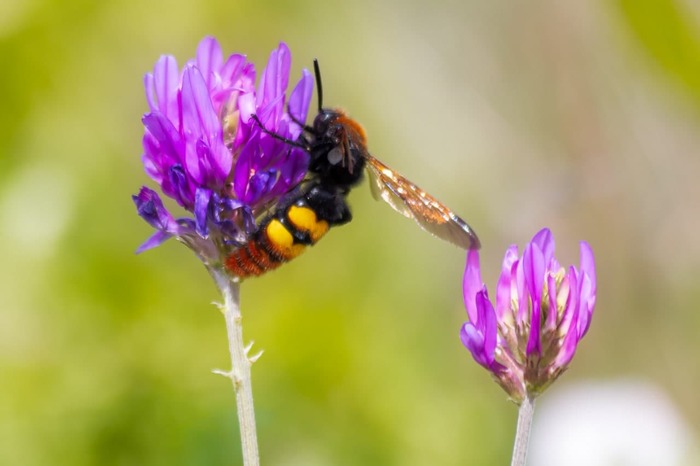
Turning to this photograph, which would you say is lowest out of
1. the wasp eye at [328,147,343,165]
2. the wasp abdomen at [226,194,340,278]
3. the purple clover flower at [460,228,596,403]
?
the purple clover flower at [460,228,596,403]

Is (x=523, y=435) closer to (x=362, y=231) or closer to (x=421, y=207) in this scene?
(x=421, y=207)

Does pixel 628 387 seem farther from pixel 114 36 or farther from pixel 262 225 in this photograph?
pixel 114 36

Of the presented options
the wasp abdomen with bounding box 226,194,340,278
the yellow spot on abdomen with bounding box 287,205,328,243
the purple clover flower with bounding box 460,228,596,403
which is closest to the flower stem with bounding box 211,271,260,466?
the wasp abdomen with bounding box 226,194,340,278

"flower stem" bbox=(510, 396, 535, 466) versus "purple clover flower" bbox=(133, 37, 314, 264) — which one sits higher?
"purple clover flower" bbox=(133, 37, 314, 264)

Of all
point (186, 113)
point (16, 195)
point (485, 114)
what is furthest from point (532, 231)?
point (186, 113)

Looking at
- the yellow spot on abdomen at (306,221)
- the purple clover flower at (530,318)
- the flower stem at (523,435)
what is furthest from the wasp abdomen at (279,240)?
the flower stem at (523,435)

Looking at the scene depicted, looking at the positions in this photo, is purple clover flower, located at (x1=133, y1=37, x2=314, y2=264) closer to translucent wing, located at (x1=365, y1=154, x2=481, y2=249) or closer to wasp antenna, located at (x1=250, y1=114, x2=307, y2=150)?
wasp antenna, located at (x1=250, y1=114, x2=307, y2=150)

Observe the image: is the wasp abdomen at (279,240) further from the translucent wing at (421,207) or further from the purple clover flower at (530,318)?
the purple clover flower at (530,318)
